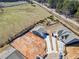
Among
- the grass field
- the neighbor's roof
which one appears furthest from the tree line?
the neighbor's roof

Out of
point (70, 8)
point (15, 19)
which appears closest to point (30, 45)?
point (15, 19)

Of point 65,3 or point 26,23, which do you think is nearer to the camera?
point 26,23

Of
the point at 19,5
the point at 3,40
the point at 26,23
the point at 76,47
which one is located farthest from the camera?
the point at 19,5

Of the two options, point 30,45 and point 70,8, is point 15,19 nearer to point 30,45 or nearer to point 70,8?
point 30,45

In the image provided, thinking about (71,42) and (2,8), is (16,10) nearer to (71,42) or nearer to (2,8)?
(2,8)

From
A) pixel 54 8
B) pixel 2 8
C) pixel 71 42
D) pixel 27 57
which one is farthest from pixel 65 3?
pixel 27 57

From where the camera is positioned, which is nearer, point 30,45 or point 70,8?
point 30,45

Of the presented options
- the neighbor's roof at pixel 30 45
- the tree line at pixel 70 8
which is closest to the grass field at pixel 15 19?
the neighbor's roof at pixel 30 45
